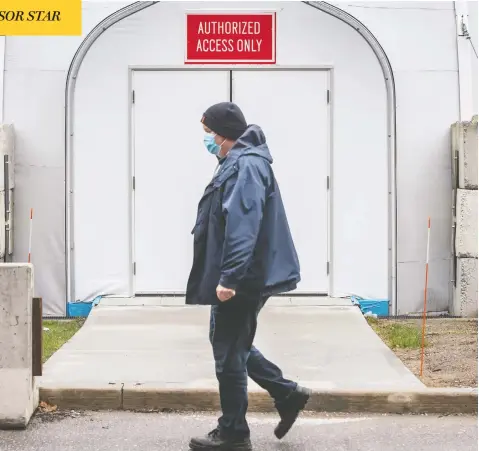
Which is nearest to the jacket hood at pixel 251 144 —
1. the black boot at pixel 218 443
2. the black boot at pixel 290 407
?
the black boot at pixel 290 407

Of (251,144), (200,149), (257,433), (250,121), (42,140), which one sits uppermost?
(250,121)

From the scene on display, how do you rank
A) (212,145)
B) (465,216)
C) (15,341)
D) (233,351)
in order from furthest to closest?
(465,216)
(15,341)
(212,145)
(233,351)

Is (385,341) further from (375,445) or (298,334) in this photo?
(375,445)

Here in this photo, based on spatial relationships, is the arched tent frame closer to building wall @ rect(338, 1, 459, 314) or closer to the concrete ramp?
building wall @ rect(338, 1, 459, 314)

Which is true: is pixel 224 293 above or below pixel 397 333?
above

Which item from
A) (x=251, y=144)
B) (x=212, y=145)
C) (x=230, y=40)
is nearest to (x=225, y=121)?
(x=251, y=144)

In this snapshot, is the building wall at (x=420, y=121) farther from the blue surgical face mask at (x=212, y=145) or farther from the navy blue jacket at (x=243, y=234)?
the navy blue jacket at (x=243, y=234)

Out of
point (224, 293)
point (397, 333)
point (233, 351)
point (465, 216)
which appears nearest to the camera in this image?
point (224, 293)

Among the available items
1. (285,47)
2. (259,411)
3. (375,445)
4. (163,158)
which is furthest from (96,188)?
(375,445)

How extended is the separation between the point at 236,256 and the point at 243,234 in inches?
5.1

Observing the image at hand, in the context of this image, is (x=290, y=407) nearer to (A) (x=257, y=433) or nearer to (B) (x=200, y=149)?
(A) (x=257, y=433)

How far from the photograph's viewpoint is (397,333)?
10.2 metres

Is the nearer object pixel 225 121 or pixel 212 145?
pixel 225 121

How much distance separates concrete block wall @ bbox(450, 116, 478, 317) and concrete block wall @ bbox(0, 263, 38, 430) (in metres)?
5.92
